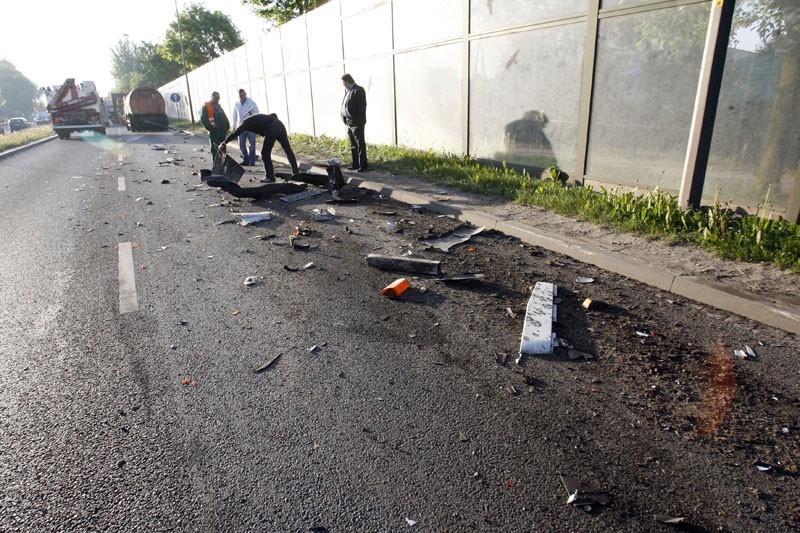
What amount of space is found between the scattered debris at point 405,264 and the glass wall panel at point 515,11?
4.99m

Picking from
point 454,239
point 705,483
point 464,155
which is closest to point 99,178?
point 464,155

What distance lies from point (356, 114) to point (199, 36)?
57629 millimetres

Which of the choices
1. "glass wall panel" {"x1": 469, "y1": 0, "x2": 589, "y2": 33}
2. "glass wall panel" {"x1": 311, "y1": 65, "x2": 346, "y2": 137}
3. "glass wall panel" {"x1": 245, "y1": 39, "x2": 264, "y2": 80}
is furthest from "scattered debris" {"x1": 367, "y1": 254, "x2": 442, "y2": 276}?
"glass wall panel" {"x1": 245, "y1": 39, "x2": 264, "y2": 80}

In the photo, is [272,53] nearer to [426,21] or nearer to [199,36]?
[426,21]

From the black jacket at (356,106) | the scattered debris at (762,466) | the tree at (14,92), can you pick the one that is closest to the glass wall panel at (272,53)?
the black jacket at (356,106)

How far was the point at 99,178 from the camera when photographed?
11281 millimetres

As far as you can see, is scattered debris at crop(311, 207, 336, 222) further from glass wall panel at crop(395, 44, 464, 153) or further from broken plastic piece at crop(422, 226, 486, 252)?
glass wall panel at crop(395, 44, 464, 153)

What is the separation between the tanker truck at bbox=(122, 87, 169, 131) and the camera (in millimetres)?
29406

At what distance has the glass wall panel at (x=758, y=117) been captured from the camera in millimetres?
4832

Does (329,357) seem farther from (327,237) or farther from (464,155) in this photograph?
(464,155)

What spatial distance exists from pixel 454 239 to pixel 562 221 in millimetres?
1426

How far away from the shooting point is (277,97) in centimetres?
2156

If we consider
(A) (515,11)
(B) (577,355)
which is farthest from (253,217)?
(A) (515,11)

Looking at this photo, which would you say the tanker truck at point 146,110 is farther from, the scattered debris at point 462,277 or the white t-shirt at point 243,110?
the scattered debris at point 462,277
